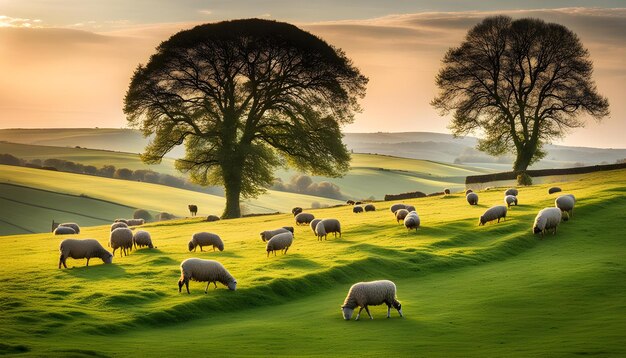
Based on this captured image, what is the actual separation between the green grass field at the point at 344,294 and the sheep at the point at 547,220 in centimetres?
54

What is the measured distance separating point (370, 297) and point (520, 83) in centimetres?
5674

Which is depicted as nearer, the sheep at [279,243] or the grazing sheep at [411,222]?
the sheep at [279,243]

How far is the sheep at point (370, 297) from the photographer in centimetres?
2353

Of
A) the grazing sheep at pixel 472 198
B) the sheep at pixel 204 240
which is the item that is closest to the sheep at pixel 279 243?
the sheep at pixel 204 240

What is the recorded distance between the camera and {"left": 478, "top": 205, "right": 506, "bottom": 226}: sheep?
4197cm

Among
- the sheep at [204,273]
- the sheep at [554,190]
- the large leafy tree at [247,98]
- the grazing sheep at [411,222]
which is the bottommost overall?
the sheep at [204,273]

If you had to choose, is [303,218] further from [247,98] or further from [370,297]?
[370,297]

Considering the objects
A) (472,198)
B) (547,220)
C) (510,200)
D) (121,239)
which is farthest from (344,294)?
(472,198)

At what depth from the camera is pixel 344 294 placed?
1110 inches

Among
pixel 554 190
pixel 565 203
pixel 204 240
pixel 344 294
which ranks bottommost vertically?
pixel 344 294

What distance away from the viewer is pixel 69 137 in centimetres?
18700

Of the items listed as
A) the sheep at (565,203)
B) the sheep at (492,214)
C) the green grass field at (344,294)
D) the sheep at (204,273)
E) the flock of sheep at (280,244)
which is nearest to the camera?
the green grass field at (344,294)

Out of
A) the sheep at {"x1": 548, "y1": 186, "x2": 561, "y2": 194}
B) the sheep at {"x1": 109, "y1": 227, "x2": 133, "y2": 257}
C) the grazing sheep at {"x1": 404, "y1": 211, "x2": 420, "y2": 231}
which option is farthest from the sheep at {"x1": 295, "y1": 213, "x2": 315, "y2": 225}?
the sheep at {"x1": 548, "y1": 186, "x2": 561, "y2": 194}

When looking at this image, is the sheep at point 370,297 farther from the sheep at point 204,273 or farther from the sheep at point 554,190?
the sheep at point 554,190
